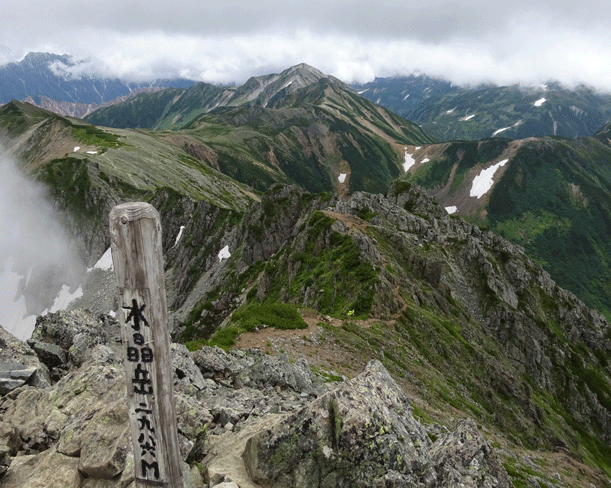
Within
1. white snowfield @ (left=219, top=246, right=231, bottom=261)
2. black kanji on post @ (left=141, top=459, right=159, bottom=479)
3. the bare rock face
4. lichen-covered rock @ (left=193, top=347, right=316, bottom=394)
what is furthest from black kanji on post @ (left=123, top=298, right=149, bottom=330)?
white snowfield @ (left=219, top=246, right=231, bottom=261)

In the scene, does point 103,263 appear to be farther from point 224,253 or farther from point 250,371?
point 250,371

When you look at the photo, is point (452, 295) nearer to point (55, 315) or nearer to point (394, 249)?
point (394, 249)

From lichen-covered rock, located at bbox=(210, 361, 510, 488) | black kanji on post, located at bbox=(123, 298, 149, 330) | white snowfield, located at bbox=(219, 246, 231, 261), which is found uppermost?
white snowfield, located at bbox=(219, 246, 231, 261)

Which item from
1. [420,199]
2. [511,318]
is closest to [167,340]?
[511,318]

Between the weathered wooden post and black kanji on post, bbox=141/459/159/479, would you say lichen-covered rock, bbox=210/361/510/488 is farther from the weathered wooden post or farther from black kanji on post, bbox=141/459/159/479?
the weathered wooden post

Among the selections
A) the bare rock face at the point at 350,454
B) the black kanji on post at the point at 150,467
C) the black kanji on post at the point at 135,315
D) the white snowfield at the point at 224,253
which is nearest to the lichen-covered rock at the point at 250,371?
the bare rock face at the point at 350,454

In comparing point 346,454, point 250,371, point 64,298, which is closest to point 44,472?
point 346,454

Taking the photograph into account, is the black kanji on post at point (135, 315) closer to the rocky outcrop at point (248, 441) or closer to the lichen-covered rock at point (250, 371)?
the rocky outcrop at point (248, 441)

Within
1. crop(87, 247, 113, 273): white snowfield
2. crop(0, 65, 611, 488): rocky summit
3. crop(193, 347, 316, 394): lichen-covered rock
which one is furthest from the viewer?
crop(87, 247, 113, 273): white snowfield
